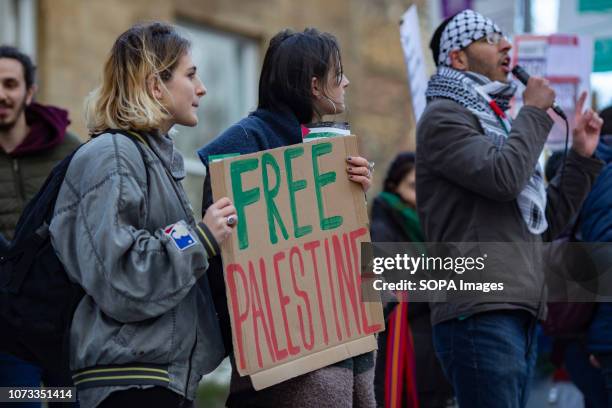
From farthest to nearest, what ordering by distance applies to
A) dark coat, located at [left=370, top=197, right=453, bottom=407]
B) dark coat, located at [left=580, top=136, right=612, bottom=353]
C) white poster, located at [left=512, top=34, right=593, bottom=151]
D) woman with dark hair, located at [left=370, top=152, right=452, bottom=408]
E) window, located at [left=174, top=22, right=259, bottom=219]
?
window, located at [left=174, top=22, right=259, bottom=219] → white poster, located at [left=512, top=34, right=593, bottom=151] → dark coat, located at [left=370, top=197, right=453, bottom=407] → woman with dark hair, located at [left=370, top=152, right=452, bottom=408] → dark coat, located at [left=580, top=136, right=612, bottom=353]

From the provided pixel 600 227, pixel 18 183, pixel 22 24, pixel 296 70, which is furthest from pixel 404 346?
pixel 22 24

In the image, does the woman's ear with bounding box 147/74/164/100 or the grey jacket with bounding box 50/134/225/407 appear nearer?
the grey jacket with bounding box 50/134/225/407

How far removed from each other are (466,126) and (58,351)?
1796 millimetres

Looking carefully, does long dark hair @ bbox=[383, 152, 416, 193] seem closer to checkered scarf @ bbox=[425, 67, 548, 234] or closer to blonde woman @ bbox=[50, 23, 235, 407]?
checkered scarf @ bbox=[425, 67, 548, 234]

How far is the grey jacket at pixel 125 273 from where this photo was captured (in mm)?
3357

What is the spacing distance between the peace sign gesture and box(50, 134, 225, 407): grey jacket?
1991 millimetres

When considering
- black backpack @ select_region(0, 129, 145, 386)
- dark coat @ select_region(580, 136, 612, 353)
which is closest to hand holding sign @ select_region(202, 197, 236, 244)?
black backpack @ select_region(0, 129, 145, 386)

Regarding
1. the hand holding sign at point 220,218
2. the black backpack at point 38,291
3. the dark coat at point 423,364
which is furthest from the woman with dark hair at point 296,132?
the dark coat at point 423,364

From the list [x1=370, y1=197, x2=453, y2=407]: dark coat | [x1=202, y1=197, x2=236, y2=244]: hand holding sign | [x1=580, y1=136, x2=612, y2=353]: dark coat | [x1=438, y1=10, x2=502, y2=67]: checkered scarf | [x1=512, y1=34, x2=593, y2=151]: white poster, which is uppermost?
[x1=438, y1=10, x2=502, y2=67]: checkered scarf

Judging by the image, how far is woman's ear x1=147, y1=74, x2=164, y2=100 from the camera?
144 inches

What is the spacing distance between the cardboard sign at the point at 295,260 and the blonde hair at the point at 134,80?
0.85ft

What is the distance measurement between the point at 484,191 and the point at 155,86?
132 centimetres

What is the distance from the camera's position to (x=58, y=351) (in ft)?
11.5

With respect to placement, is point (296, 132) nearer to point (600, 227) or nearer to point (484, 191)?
point (484, 191)
